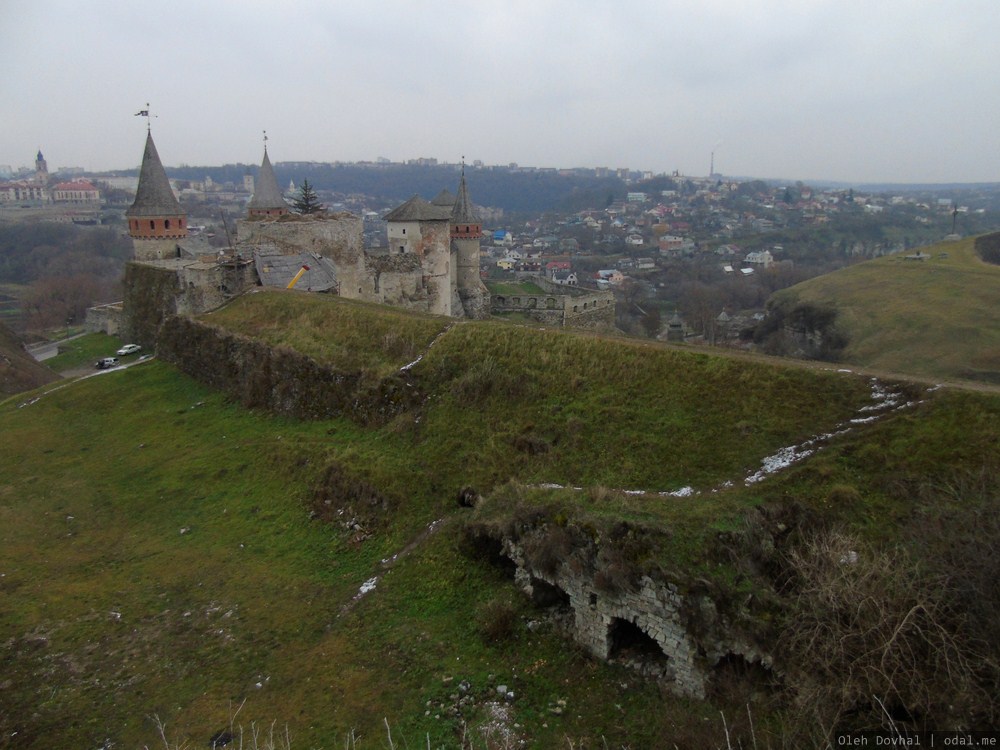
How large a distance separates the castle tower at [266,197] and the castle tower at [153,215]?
431 cm

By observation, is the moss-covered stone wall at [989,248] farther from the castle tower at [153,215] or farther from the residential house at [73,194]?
the residential house at [73,194]

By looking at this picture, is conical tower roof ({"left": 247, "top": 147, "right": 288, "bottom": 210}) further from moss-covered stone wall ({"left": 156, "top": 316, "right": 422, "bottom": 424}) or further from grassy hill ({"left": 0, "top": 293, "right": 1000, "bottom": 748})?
grassy hill ({"left": 0, "top": 293, "right": 1000, "bottom": 748})

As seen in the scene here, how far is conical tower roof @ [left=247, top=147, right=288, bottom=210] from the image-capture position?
1490 inches

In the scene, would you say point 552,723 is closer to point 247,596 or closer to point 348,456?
point 247,596

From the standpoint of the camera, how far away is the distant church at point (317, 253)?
2734 centimetres

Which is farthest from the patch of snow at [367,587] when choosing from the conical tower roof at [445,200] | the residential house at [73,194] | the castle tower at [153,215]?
the residential house at [73,194]

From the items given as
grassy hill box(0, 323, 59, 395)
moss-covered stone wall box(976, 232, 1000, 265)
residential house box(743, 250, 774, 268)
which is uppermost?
moss-covered stone wall box(976, 232, 1000, 265)

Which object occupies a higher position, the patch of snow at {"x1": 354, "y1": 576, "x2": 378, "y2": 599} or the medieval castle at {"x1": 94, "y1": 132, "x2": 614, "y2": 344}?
the medieval castle at {"x1": 94, "y1": 132, "x2": 614, "y2": 344}

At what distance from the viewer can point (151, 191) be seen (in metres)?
33.9

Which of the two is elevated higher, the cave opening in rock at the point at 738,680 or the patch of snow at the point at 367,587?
the cave opening in rock at the point at 738,680

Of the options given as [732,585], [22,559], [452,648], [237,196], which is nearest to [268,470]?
[22,559]

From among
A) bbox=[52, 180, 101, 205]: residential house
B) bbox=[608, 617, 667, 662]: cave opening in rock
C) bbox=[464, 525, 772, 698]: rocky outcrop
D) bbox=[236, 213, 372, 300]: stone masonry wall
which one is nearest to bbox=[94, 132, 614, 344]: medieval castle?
bbox=[236, 213, 372, 300]: stone masonry wall

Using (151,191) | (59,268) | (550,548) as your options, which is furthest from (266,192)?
(59,268)

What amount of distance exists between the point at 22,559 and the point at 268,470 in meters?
5.41
